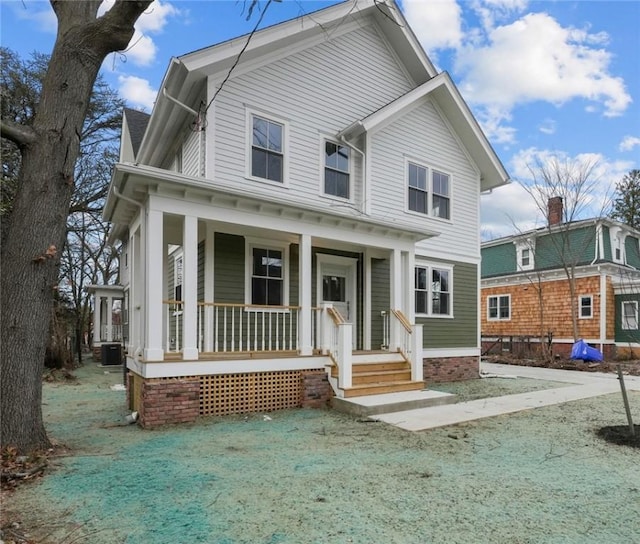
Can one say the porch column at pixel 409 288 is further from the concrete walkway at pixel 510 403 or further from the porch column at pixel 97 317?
the porch column at pixel 97 317

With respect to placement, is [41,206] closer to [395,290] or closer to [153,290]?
[153,290]

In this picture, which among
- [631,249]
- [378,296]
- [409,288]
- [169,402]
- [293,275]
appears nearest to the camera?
[169,402]

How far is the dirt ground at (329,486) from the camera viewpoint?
309 centimetres

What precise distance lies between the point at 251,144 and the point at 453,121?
649 centimetres

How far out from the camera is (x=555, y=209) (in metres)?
19.4

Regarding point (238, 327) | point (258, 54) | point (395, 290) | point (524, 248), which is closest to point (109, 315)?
point (238, 327)

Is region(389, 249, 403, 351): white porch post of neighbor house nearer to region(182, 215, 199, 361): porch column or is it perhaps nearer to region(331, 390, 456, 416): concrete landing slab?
region(331, 390, 456, 416): concrete landing slab

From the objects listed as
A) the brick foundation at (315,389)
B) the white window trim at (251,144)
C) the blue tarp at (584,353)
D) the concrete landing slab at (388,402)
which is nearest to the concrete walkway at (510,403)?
the concrete landing slab at (388,402)

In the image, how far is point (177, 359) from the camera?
6832mm

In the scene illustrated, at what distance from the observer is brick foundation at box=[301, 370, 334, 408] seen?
785 centimetres

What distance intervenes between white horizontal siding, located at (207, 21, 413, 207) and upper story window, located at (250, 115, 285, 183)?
0.66 feet

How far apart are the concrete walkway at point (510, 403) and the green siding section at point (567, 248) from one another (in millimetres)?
6863

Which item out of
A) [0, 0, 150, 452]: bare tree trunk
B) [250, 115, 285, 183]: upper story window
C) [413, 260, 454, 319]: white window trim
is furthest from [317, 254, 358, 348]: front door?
[0, 0, 150, 452]: bare tree trunk

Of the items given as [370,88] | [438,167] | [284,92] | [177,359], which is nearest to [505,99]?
[438,167]
